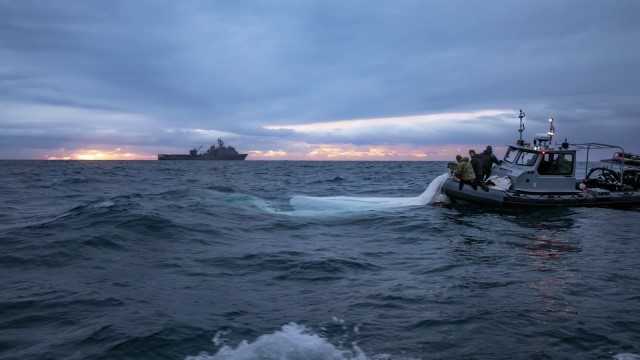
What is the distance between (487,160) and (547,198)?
2900 millimetres

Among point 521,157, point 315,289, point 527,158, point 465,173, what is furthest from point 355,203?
point 315,289

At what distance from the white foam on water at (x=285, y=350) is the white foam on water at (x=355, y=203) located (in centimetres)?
1316

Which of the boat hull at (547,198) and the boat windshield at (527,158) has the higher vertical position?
the boat windshield at (527,158)

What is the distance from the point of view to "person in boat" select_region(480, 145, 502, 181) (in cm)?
2181

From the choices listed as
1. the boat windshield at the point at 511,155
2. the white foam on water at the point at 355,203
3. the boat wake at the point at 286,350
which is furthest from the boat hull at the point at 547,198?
the boat wake at the point at 286,350

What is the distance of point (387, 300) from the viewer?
847 cm

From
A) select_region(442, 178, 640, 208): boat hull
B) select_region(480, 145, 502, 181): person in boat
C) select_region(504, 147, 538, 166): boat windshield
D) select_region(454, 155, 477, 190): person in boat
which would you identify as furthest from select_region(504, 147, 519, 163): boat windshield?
select_region(454, 155, 477, 190): person in boat

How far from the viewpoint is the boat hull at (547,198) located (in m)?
20.1

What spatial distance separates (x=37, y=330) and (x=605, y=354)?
734 cm

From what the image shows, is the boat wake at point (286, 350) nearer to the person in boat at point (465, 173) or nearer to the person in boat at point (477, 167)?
the person in boat at point (465, 173)

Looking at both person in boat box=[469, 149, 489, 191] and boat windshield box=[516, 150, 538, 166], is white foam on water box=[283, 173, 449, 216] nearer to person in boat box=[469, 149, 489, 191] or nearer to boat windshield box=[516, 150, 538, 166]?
person in boat box=[469, 149, 489, 191]

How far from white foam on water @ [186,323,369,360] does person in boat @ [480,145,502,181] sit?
1677 cm

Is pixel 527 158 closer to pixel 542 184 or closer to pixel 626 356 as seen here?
pixel 542 184

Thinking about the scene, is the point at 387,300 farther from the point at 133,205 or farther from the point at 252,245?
the point at 133,205
